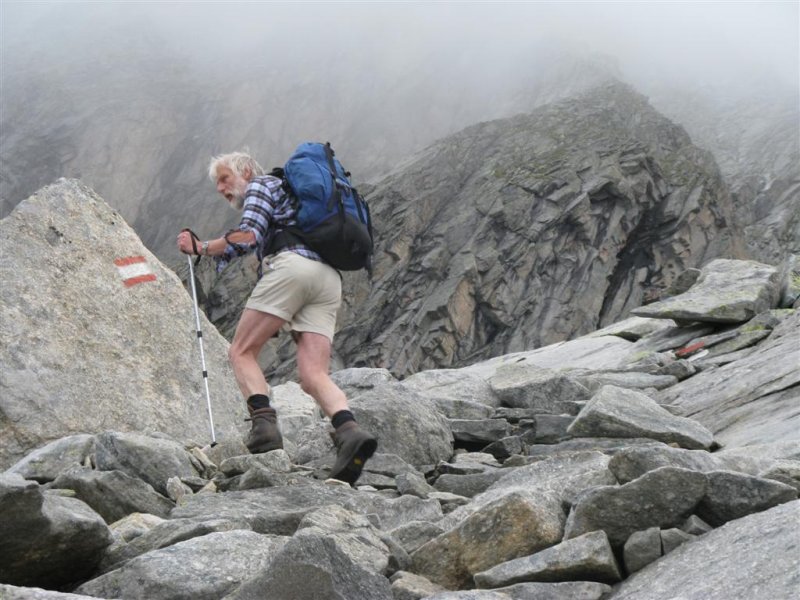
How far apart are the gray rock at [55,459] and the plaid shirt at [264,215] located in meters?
2.22

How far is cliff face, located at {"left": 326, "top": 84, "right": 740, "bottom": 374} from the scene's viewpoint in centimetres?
→ 7638

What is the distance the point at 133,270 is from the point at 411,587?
970cm

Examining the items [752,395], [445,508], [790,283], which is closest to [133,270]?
[445,508]

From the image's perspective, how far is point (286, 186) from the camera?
9.33 m

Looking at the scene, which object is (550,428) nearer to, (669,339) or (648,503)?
(648,503)

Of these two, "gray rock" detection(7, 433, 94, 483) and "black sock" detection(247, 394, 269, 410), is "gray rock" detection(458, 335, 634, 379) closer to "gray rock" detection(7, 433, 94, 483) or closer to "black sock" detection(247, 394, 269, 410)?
"black sock" detection(247, 394, 269, 410)

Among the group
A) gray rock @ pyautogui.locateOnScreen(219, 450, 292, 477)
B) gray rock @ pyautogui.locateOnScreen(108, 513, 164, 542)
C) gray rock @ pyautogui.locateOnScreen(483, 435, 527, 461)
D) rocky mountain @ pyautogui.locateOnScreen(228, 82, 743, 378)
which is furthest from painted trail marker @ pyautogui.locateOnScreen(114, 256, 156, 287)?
rocky mountain @ pyautogui.locateOnScreen(228, 82, 743, 378)

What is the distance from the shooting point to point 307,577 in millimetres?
4449

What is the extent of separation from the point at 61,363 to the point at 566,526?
8.24 metres

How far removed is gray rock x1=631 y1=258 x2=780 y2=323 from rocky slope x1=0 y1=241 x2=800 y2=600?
209 inches

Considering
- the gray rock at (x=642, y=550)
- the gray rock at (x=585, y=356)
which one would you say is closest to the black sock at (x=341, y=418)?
the gray rock at (x=642, y=550)

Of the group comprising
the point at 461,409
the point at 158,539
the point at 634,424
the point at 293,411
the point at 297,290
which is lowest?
the point at 293,411

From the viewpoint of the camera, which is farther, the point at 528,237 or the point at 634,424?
the point at 528,237

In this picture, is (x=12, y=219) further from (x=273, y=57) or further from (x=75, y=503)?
(x=273, y=57)
